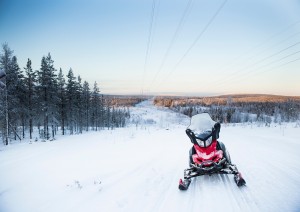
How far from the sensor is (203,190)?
5828 millimetres

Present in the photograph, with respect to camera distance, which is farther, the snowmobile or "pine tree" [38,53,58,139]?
"pine tree" [38,53,58,139]

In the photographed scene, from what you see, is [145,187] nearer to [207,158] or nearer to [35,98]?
[207,158]

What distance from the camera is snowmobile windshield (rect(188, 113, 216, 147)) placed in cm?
637

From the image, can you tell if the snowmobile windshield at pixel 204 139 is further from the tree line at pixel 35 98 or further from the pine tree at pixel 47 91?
the pine tree at pixel 47 91

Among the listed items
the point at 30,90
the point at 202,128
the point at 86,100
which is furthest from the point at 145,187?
the point at 86,100

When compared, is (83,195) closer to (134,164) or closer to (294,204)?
(134,164)

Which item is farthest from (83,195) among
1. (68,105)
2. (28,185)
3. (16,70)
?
(68,105)

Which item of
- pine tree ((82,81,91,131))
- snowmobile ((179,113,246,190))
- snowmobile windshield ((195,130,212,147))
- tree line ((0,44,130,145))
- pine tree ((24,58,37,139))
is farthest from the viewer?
pine tree ((82,81,91,131))

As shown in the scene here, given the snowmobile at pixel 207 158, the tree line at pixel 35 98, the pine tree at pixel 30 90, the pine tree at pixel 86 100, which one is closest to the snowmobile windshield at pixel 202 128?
the snowmobile at pixel 207 158

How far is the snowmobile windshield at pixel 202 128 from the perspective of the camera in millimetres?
6371

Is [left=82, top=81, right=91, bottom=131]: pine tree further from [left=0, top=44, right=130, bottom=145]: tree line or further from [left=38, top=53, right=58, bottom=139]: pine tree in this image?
[left=38, top=53, right=58, bottom=139]: pine tree

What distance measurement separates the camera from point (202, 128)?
6992 mm

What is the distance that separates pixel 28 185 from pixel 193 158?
5269 mm

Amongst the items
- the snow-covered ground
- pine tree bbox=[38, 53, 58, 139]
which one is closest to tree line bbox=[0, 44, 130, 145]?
pine tree bbox=[38, 53, 58, 139]
